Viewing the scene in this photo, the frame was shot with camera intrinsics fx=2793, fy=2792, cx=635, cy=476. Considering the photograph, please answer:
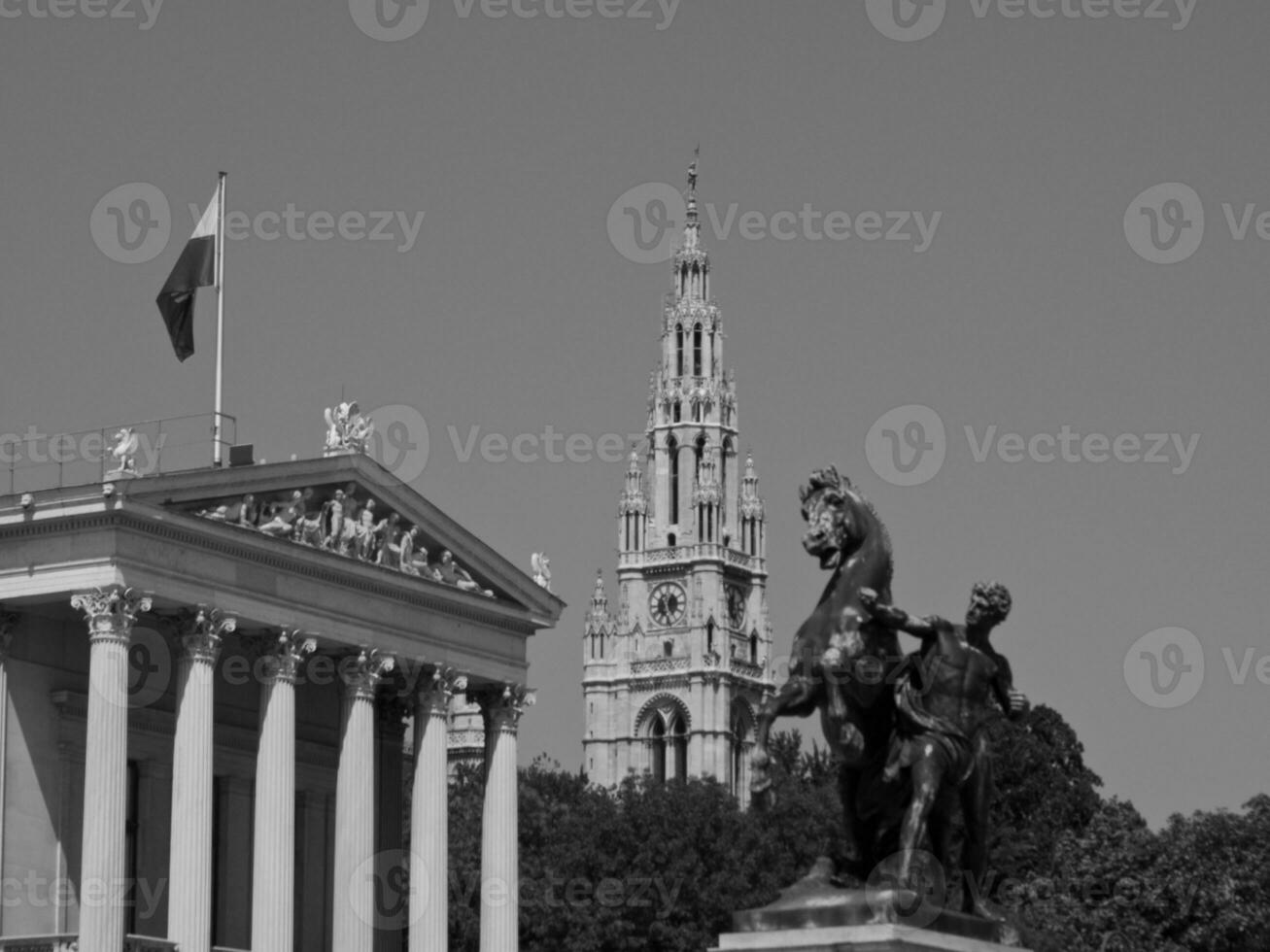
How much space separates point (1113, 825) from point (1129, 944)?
7656 millimetres

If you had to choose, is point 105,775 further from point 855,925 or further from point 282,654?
point 855,925

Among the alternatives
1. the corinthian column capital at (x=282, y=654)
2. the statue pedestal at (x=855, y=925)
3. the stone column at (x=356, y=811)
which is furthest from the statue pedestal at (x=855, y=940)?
the stone column at (x=356, y=811)

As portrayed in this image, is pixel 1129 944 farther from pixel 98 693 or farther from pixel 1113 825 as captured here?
pixel 98 693

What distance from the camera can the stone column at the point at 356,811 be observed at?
220 feet

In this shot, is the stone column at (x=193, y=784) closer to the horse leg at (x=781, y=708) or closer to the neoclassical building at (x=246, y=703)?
the neoclassical building at (x=246, y=703)

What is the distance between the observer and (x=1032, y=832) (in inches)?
4077

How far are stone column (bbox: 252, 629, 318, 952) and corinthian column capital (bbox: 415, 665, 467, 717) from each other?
6272 mm

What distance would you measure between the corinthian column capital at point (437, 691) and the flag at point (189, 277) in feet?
34.4

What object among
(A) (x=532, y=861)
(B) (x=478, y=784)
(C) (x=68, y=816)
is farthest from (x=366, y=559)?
(B) (x=478, y=784)

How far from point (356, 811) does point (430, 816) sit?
3.76m

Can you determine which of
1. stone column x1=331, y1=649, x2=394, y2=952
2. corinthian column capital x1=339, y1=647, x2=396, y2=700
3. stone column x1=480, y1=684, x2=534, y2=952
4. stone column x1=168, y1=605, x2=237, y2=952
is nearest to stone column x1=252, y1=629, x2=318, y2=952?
stone column x1=331, y1=649, x2=394, y2=952

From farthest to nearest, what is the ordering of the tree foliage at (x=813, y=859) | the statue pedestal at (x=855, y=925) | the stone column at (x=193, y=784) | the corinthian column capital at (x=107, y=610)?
the tree foliage at (x=813, y=859) → the stone column at (x=193, y=784) → the corinthian column capital at (x=107, y=610) → the statue pedestal at (x=855, y=925)

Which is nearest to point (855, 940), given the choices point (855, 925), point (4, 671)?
point (855, 925)

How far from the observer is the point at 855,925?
20844mm
